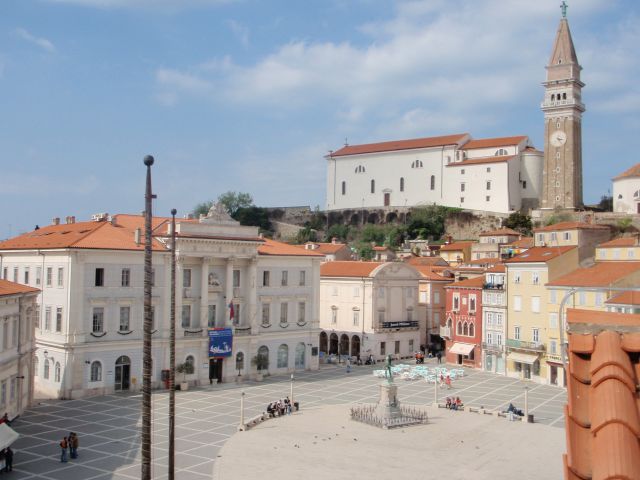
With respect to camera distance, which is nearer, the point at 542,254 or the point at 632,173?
the point at 542,254

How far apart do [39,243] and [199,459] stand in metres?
27.7

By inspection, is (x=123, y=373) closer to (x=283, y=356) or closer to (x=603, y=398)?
(x=283, y=356)

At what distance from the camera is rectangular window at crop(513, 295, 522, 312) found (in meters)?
63.2

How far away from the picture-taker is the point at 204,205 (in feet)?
554

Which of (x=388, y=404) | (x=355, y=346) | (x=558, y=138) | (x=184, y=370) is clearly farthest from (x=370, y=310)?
(x=558, y=138)

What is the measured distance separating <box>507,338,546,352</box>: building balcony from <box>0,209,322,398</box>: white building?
18.1 meters

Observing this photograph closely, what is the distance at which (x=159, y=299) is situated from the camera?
53.5 m

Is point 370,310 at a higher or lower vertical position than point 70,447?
higher

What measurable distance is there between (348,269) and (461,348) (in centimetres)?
1592

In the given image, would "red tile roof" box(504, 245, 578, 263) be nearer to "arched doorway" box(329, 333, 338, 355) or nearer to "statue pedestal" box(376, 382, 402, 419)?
"arched doorway" box(329, 333, 338, 355)

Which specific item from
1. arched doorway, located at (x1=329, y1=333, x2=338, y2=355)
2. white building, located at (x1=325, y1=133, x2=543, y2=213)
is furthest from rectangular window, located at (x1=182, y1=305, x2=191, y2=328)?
white building, located at (x1=325, y1=133, x2=543, y2=213)

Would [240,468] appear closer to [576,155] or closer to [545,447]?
[545,447]

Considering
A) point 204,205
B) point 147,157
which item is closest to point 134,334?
point 147,157

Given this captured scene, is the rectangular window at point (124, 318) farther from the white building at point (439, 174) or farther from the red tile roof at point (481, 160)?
the red tile roof at point (481, 160)
